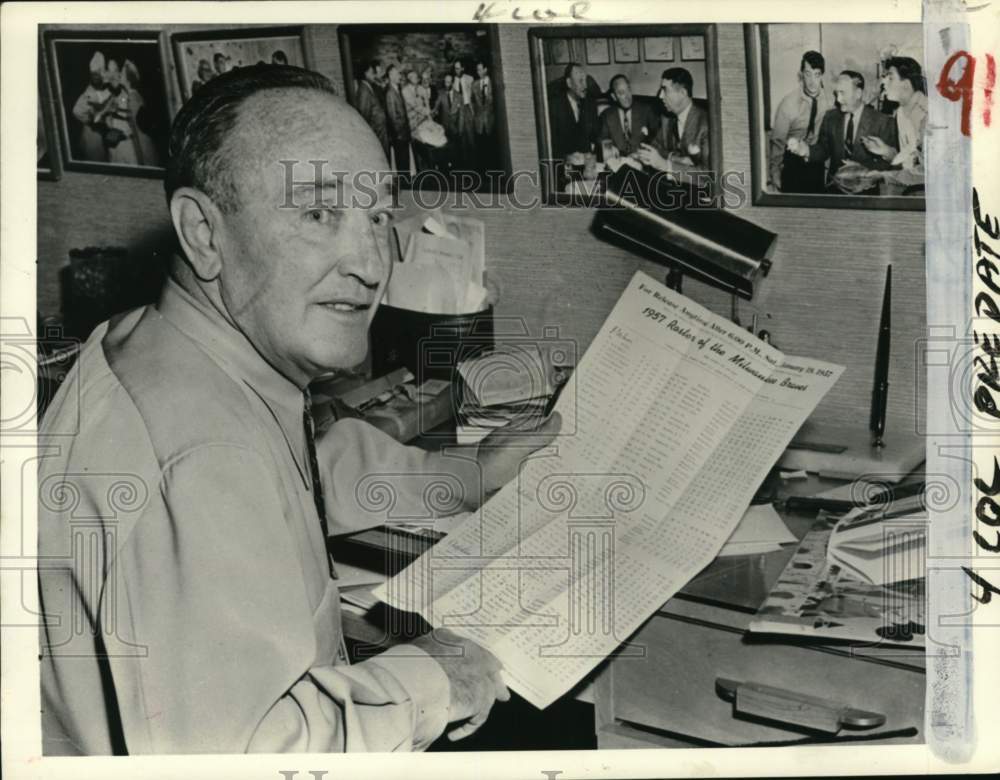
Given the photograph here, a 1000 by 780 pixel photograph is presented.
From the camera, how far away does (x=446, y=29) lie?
1236 mm

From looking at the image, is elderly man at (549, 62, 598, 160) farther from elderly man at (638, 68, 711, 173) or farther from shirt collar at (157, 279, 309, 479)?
shirt collar at (157, 279, 309, 479)

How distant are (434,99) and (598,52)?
0.20 m

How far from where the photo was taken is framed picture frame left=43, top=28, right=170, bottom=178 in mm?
1234

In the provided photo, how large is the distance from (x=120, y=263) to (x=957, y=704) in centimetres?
110

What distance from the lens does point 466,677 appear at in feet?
3.94

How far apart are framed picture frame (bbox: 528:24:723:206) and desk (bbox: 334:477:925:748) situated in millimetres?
455

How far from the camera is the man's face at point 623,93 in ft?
4.13

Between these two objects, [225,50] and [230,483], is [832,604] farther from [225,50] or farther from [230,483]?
[225,50]

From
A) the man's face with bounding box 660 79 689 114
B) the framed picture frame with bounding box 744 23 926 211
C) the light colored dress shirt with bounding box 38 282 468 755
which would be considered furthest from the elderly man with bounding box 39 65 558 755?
the framed picture frame with bounding box 744 23 926 211

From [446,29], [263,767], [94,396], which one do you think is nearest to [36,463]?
[94,396]

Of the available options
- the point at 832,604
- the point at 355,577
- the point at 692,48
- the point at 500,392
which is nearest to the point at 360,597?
the point at 355,577

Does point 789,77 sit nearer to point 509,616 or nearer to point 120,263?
point 509,616

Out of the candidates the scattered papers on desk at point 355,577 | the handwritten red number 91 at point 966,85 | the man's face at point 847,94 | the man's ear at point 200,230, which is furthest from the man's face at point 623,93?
the scattered papers on desk at point 355,577

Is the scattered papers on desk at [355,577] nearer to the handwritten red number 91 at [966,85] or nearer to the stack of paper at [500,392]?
the stack of paper at [500,392]
